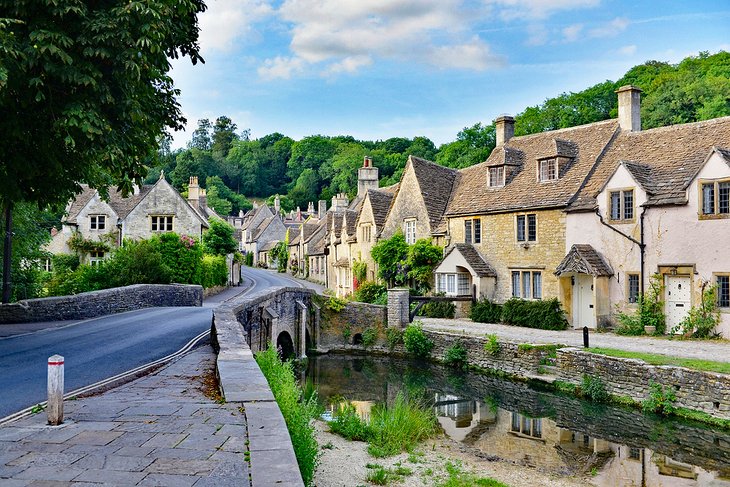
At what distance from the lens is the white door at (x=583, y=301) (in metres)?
28.4

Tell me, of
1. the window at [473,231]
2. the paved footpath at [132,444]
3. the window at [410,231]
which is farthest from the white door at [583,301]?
the paved footpath at [132,444]

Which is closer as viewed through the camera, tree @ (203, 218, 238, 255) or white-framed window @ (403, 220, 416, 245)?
white-framed window @ (403, 220, 416, 245)

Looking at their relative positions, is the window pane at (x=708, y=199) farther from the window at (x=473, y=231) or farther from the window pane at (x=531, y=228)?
the window at (x=473, y=231)

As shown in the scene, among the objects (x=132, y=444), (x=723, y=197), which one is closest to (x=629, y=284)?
(x=723, y=197)

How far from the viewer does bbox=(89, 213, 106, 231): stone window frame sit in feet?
150

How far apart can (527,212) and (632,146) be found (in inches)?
229

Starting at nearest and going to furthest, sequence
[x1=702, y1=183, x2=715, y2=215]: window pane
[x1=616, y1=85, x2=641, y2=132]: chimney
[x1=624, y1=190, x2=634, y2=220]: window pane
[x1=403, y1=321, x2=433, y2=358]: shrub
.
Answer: [x1=702, y1=183, x2=715, y2=215]: window pane, [x1=624, y1=190, x2=634, y2=220]: window pane, [x1=403, y1=321, x2=433, y2=358]: shrub, [x1=616, y1=85, x2=641, y2=132]: chimney

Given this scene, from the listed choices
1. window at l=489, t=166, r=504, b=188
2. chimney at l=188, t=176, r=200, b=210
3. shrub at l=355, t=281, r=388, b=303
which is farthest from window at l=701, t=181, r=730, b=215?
chimney at l=188, t=176, r=200, b=210

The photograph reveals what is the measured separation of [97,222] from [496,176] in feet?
97.6

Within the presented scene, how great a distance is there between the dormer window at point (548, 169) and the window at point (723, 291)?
9845 mm

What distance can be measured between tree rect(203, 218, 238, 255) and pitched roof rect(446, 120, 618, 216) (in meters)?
23.3

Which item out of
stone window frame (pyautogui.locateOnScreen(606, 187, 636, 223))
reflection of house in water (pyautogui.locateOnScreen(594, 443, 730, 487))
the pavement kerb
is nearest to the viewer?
the pavement kerb

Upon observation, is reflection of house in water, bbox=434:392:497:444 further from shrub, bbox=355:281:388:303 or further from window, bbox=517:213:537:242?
shrub, bbox=355:281:388:303

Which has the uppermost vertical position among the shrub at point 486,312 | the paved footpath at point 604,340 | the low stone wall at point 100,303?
the low stone wall at point 100,303
